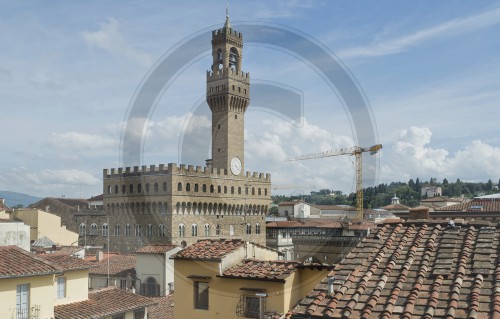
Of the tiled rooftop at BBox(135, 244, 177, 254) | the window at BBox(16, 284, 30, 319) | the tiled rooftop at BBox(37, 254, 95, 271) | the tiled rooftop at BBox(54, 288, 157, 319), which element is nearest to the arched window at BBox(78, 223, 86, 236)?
the tiled rooftop at BBox(135, 244, 177, 254)

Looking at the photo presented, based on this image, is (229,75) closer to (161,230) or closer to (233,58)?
(233,58)

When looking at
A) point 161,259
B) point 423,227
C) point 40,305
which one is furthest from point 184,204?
point 423,227

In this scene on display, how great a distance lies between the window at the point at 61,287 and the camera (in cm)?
1933

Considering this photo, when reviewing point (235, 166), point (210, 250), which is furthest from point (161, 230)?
point (210, 250)

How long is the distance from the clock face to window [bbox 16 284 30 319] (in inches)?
1855

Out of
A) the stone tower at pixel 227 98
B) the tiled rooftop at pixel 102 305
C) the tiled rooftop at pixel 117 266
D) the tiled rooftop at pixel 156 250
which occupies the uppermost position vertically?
the stone tower at pixel 227 98

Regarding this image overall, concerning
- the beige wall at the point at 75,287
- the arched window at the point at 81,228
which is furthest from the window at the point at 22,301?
the arched window at the point at 81,228

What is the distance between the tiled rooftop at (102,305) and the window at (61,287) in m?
0.45

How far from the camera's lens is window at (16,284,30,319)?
16375 mm

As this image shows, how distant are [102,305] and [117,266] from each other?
14.6 meters

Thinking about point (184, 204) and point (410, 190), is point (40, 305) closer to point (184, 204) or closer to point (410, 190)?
point (184, 204)

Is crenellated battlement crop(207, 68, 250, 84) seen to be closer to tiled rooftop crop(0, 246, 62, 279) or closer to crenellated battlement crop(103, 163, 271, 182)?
crenellated battlement crop(103, 163, 271, 182)

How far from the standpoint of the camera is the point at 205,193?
59.1 m

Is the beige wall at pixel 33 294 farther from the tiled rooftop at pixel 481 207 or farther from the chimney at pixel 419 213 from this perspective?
the tiled rooftop at pixel 481 207
